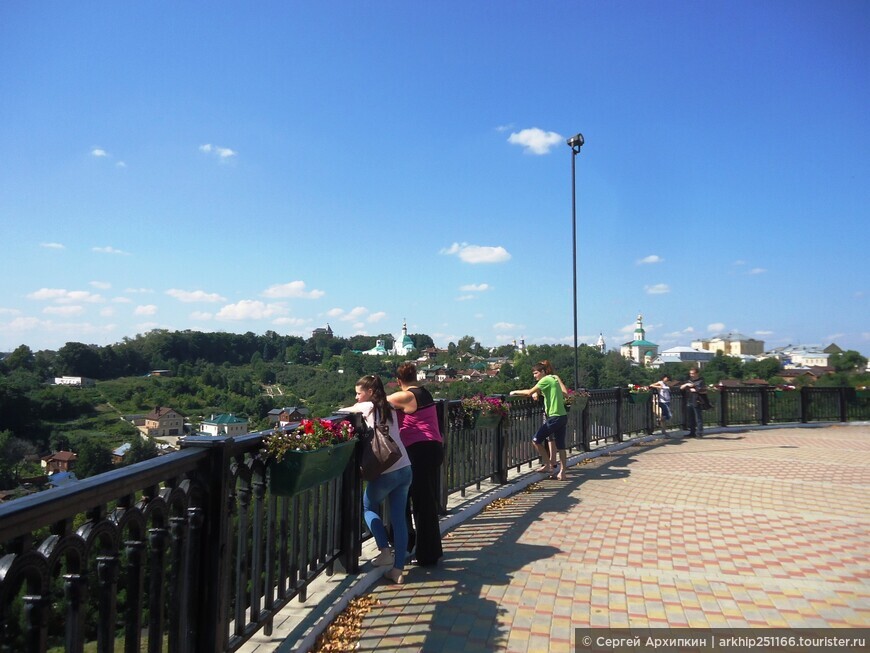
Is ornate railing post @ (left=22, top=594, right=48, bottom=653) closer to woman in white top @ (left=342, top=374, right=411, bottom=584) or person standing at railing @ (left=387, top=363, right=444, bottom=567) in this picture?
woman in white top @ (left=342, top=374, right=411, bottom=584)

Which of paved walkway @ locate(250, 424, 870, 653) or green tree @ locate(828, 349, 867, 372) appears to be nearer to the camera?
paved walkway @ locate(250, 424, 870, 653)

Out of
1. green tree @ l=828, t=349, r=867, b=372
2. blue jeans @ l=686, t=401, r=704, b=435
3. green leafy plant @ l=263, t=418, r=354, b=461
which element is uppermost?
green tree @ l=828, t=349, r=867, b=372

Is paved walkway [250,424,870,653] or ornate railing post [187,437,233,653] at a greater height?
ornate railing post [187,437,233,653]

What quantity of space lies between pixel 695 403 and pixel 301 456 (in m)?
14.4

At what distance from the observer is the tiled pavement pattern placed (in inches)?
152

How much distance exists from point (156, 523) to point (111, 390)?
76.6 meters

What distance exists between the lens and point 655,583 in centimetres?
460

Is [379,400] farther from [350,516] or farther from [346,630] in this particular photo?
[346,630]

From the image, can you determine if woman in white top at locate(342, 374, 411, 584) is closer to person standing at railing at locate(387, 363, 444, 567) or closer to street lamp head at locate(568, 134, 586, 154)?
person standing at railing at locate(387, 363, 444, 567)

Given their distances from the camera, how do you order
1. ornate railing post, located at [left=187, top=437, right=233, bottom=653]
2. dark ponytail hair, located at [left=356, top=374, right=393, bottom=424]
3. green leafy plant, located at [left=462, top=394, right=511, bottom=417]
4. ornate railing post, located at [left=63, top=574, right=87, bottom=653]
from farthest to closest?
green leafy plant, located at [left=462, top=394, right=511, bottom=417] → dark ponytail hair, located at [left=356, top=374, right=393, bottom=424] → ornate railing post, located at [left=187, top=437, right=233, bottom=653] → ornate railing post, located at [left=63, top=574, right=87, bottom=653]

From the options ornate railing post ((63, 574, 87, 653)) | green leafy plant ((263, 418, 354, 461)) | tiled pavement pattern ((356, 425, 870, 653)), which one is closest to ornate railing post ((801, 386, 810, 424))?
tiled pavement pattern ((356, 425, 870, 653))

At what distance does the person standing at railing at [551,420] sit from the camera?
29.7 feet

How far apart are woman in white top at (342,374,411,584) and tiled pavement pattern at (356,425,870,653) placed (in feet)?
0.86

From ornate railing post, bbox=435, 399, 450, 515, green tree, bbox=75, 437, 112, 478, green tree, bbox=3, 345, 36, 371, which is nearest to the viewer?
ornate railing post, bbox=435, 399, 450, 515
